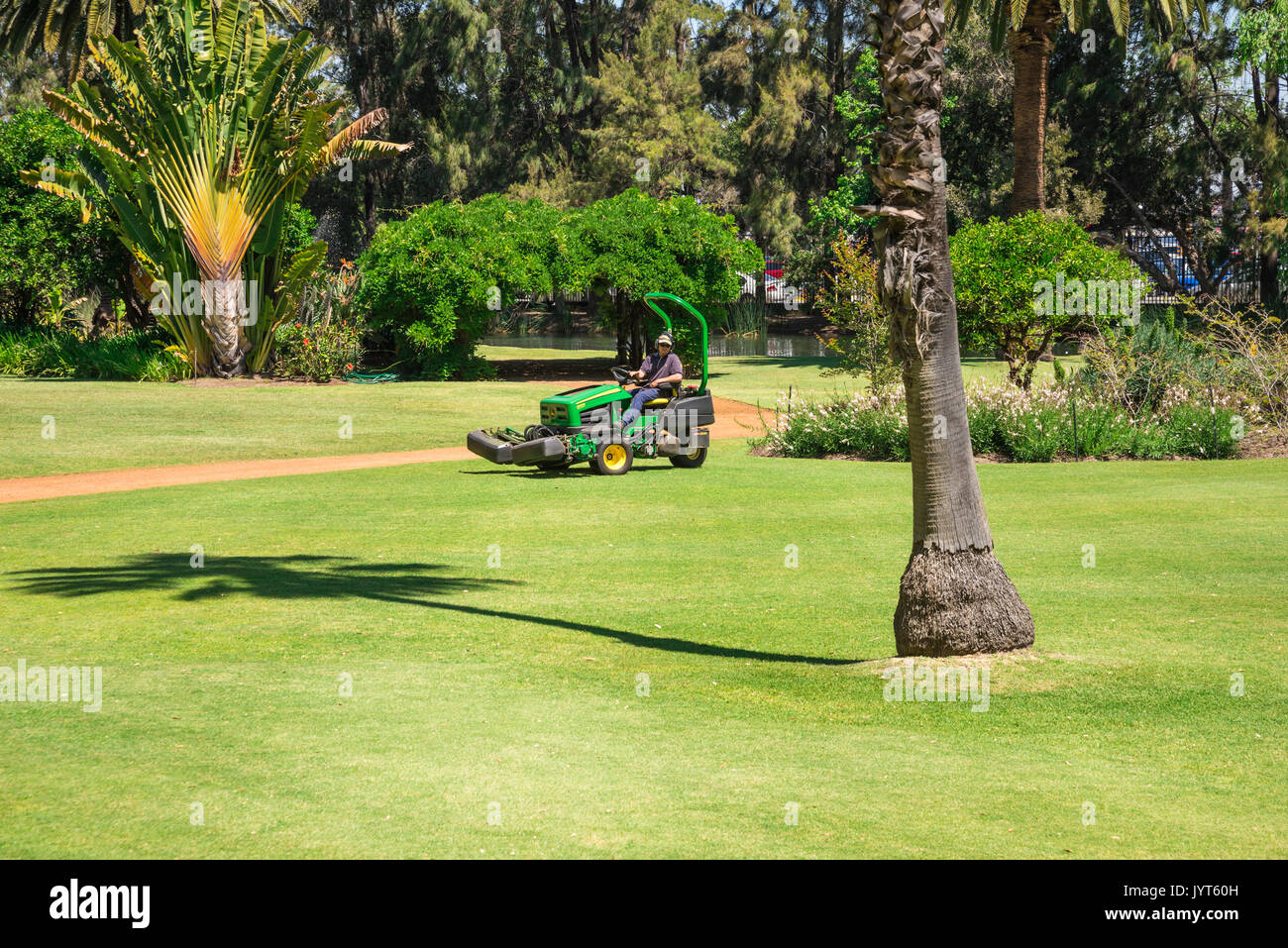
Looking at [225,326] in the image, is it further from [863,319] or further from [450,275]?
[863,319]

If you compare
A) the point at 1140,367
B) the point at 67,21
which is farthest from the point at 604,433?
the point at 67,21

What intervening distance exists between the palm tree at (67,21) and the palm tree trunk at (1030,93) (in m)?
21.7

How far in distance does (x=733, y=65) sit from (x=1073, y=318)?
3296cm

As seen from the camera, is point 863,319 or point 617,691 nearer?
point 617,691

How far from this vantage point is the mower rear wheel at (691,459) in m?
18.2

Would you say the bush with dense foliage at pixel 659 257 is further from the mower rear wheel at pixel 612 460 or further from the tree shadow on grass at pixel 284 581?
the tree shadow on grass at pixel 284 581

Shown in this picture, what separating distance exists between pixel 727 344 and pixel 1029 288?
27.5 meters

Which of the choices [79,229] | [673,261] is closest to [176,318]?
[79,229]

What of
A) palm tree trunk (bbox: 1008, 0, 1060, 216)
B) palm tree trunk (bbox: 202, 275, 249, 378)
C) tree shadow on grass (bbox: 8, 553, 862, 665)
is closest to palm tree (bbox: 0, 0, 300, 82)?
palm tree trunk (bbox: 202, 275, 249, 378)

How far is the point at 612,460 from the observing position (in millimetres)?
17531

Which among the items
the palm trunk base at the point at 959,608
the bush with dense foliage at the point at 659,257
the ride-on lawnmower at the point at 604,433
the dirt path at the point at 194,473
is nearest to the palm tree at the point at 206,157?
the bush with dense foliage at the point at 659,257

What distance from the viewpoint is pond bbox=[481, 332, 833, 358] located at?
47.9 meters

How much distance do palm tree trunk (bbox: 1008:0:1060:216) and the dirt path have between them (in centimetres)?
1494

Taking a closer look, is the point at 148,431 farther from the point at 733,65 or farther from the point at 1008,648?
the point at 733,65
